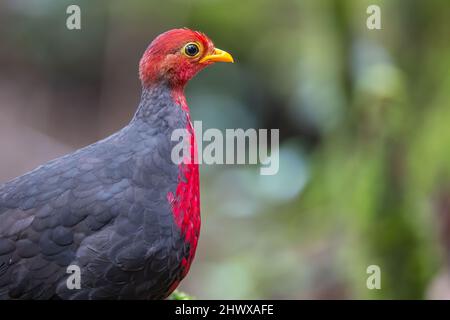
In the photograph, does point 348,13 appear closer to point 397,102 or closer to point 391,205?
point 397,102

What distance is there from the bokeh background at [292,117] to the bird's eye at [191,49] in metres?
2.25

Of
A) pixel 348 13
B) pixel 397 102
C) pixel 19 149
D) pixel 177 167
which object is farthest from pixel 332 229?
pixel 19 149

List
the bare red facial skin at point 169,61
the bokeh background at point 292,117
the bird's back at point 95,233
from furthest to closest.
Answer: the bokeh background at point 292,117 < the bare red facial skin at point 169,61 < the bird's back at point 95,233

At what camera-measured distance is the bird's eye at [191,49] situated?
3.62 meters

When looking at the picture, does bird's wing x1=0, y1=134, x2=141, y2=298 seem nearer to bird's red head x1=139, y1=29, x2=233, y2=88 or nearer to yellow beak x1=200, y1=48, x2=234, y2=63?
bird's red head x1=139, y1=29, x2=233, y2=88

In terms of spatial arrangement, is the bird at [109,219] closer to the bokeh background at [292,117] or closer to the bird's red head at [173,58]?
the bird's red head at [173,58]

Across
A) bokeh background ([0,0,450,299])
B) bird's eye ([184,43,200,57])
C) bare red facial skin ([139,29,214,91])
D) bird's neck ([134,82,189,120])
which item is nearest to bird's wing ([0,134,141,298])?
bird's neck ([134,82,189,120])

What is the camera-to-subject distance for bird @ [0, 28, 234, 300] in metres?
3.20

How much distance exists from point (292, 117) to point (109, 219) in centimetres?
479

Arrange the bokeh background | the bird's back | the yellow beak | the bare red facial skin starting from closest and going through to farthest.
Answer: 1. the bird's back
2. the bare red facial skin
3. the yellow beak
4. the bokeh background

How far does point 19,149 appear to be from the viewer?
8.09 m

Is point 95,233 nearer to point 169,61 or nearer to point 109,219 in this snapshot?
point 109,219

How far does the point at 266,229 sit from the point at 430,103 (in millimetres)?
2072

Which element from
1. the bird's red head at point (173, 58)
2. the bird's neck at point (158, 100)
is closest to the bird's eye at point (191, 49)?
the bird's red head at point (173, 58)
